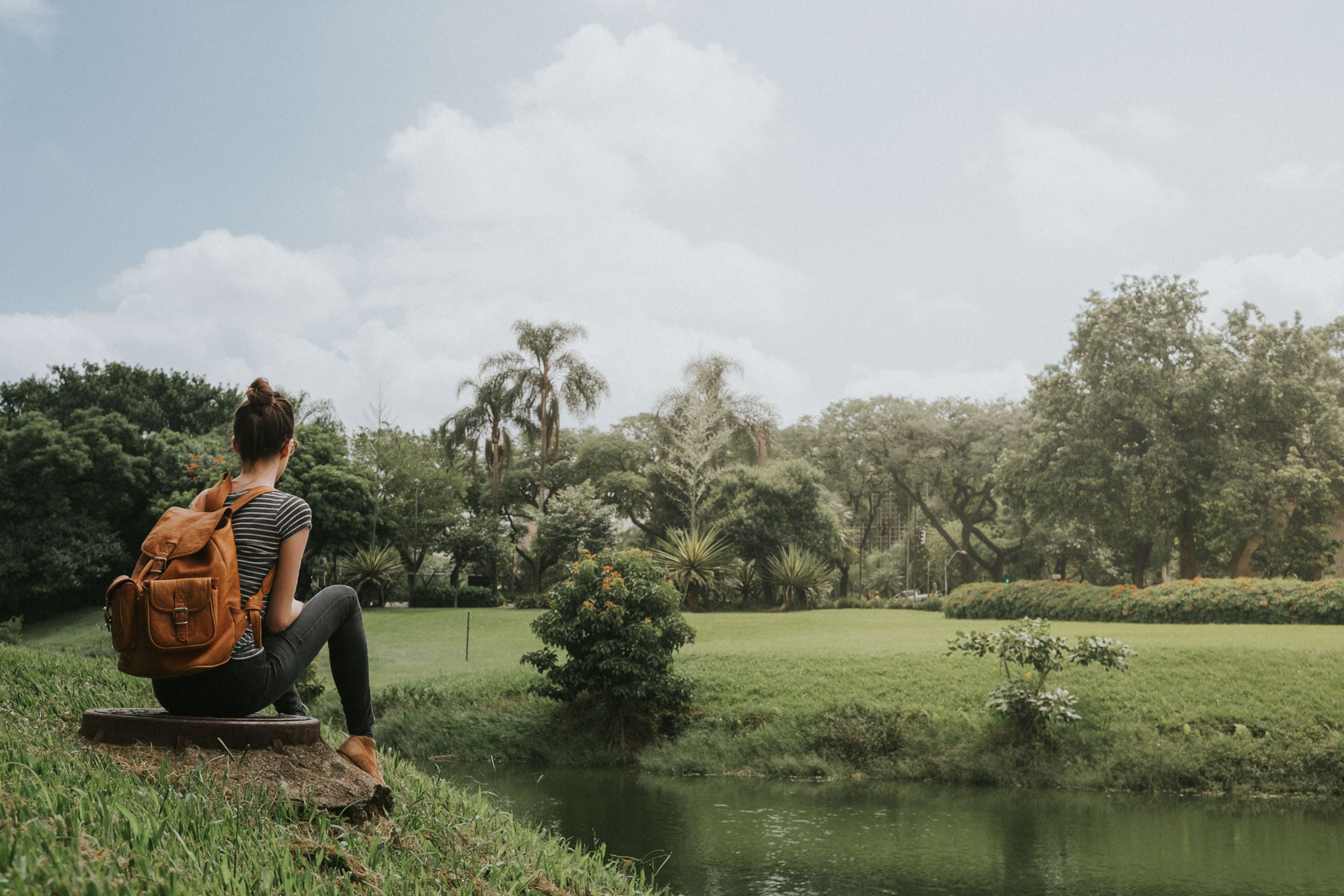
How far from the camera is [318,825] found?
337 centimetres

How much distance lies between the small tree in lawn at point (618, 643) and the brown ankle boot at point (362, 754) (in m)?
9.47

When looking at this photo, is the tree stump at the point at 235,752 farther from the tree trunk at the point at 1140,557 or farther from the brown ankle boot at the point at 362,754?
the tree trunk at the point at 1140,557

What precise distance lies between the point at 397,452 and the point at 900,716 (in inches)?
902

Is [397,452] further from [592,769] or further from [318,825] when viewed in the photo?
[318,825]

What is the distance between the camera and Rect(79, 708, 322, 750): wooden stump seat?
3432 millimetres

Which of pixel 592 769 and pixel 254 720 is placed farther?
pixel 592 769

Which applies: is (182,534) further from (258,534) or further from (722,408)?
(722,408)

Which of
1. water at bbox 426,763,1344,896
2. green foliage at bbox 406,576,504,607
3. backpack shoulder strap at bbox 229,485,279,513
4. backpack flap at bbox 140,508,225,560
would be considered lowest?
water at bbox 426,763,1344,896

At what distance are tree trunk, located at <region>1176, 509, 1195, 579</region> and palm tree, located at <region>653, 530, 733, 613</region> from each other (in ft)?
40.9

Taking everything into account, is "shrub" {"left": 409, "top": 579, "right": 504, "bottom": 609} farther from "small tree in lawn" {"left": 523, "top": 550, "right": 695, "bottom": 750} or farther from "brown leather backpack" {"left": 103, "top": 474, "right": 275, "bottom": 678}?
"brown leather backpack" {"left": 103, "top": 474, "right": 275, "bottom": 678}

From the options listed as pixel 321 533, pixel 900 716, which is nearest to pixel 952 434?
pixel 321 533

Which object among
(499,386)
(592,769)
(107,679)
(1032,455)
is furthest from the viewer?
(499,386)

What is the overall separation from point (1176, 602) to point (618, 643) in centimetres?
1232

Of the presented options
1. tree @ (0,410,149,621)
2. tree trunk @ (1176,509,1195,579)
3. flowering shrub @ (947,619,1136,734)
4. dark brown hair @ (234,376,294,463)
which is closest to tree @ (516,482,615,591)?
tree @ (0,410,149,621)
